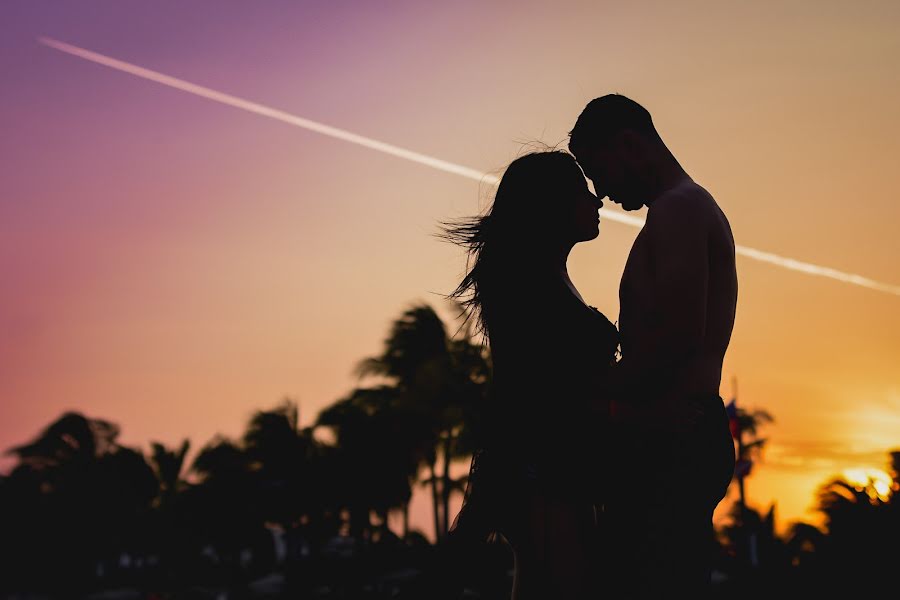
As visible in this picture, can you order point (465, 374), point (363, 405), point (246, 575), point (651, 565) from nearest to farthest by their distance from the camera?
1. point (651, 565)
2. point (465, 374)
3. point (363, 405)
4. point (246, 575)

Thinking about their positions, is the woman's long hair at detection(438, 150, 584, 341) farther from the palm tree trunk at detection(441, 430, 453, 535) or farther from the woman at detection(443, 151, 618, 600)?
the palm tree trunk at detection(441, 430, 453, 535)

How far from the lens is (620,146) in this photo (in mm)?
3584

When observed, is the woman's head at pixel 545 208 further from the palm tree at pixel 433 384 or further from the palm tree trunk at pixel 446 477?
the palm tree trunk at pixel 446 477

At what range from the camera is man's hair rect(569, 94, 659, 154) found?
3.57 meters

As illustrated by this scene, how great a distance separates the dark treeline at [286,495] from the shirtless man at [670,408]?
9.59 meters

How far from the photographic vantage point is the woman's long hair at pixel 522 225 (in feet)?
11.8

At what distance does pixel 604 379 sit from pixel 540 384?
0.22 metres

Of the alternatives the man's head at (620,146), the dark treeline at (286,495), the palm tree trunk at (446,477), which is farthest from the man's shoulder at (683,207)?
the palm tree trunk at (446,477)

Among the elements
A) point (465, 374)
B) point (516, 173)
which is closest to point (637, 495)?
point (516, 173)

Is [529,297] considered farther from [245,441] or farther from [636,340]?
[245,441]

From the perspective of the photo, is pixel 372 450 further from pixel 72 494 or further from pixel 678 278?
pixel 678 278

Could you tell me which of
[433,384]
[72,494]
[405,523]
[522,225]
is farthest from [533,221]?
[72,494]

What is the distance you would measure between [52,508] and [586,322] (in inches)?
2743

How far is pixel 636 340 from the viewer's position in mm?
3299
